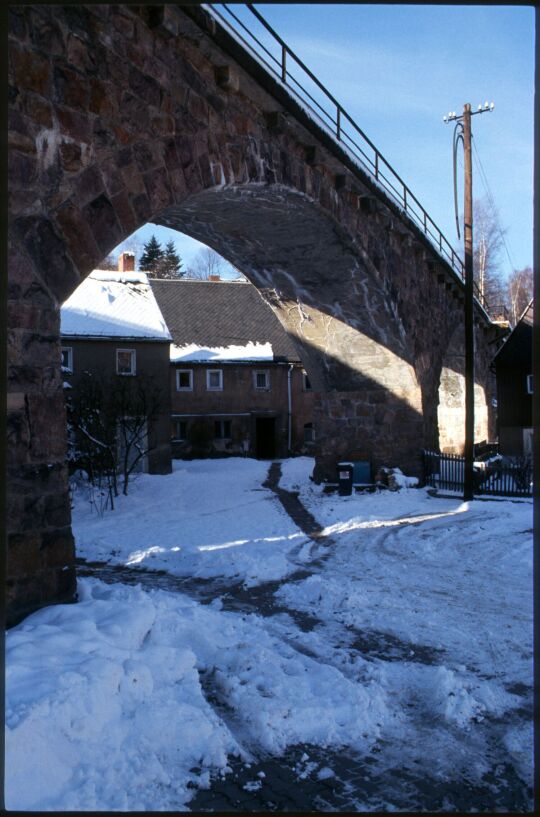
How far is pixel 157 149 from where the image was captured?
6.77m

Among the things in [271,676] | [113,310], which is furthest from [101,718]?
[113,310]

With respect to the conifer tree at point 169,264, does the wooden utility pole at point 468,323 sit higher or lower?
lower

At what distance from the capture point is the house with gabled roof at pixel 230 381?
30469mm

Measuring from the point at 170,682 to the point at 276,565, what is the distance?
4.29m

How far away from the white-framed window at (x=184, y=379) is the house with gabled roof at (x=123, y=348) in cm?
570

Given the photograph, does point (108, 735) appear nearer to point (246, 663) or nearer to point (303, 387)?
point (246, 663)

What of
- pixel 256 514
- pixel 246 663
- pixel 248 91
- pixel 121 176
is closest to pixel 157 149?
pixel 121 176

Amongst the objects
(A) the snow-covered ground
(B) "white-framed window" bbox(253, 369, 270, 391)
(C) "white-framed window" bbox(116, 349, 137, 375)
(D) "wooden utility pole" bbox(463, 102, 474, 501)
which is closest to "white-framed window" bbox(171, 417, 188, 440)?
(B) "white-framed window" bbox(253, 369, 270, 391)

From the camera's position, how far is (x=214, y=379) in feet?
102

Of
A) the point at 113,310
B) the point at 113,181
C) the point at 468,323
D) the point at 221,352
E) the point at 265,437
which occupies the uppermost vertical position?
the point at 113,310

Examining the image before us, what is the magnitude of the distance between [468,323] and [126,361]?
497 inches

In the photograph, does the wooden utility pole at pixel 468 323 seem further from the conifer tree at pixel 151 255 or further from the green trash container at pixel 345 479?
the conifer tree at pixel 151 255

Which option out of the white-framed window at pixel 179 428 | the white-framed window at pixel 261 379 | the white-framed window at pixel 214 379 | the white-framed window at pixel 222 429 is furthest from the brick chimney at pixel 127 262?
the white-framed window at pixel 222 429

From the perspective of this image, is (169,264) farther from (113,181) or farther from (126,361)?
(113,181)
